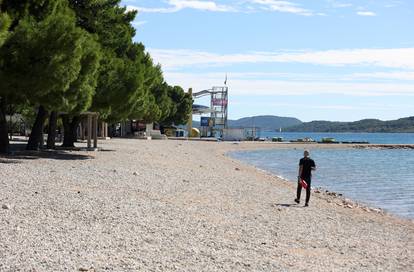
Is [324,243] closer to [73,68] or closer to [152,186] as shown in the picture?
[152,186]

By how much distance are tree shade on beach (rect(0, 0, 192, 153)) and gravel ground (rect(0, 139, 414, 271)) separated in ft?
13.7

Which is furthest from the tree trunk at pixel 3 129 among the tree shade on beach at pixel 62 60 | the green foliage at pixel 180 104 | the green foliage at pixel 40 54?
the green foliage at pixel 180 104

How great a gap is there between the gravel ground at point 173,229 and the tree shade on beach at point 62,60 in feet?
13.7

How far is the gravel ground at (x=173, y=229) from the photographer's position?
29.0 ft

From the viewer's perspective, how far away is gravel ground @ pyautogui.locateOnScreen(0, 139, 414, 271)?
884 centimetres

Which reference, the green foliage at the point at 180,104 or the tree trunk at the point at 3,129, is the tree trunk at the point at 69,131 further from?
the green foliage at the point at 180,104

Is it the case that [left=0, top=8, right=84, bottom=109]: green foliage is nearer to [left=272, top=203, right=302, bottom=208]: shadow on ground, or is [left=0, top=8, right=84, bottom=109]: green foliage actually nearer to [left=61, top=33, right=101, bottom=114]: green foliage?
[left=61, top=33, right=101, bottom=114]: green foliage

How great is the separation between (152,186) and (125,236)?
27.4ft

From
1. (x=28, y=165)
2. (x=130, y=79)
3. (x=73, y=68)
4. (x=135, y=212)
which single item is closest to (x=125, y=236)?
(x=135, y=212)

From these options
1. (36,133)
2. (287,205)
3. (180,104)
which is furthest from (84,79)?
(180,104)

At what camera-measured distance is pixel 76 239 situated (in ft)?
31.3

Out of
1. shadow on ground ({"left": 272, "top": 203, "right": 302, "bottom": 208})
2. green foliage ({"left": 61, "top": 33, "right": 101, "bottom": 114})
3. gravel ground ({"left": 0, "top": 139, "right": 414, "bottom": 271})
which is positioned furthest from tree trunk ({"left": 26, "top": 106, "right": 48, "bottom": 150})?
shadow on ground ({"left": 272, "top": 203, "right": 302, "bottom": 208})

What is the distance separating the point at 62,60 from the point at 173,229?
42.2 ft

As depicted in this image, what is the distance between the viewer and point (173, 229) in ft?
37.7
